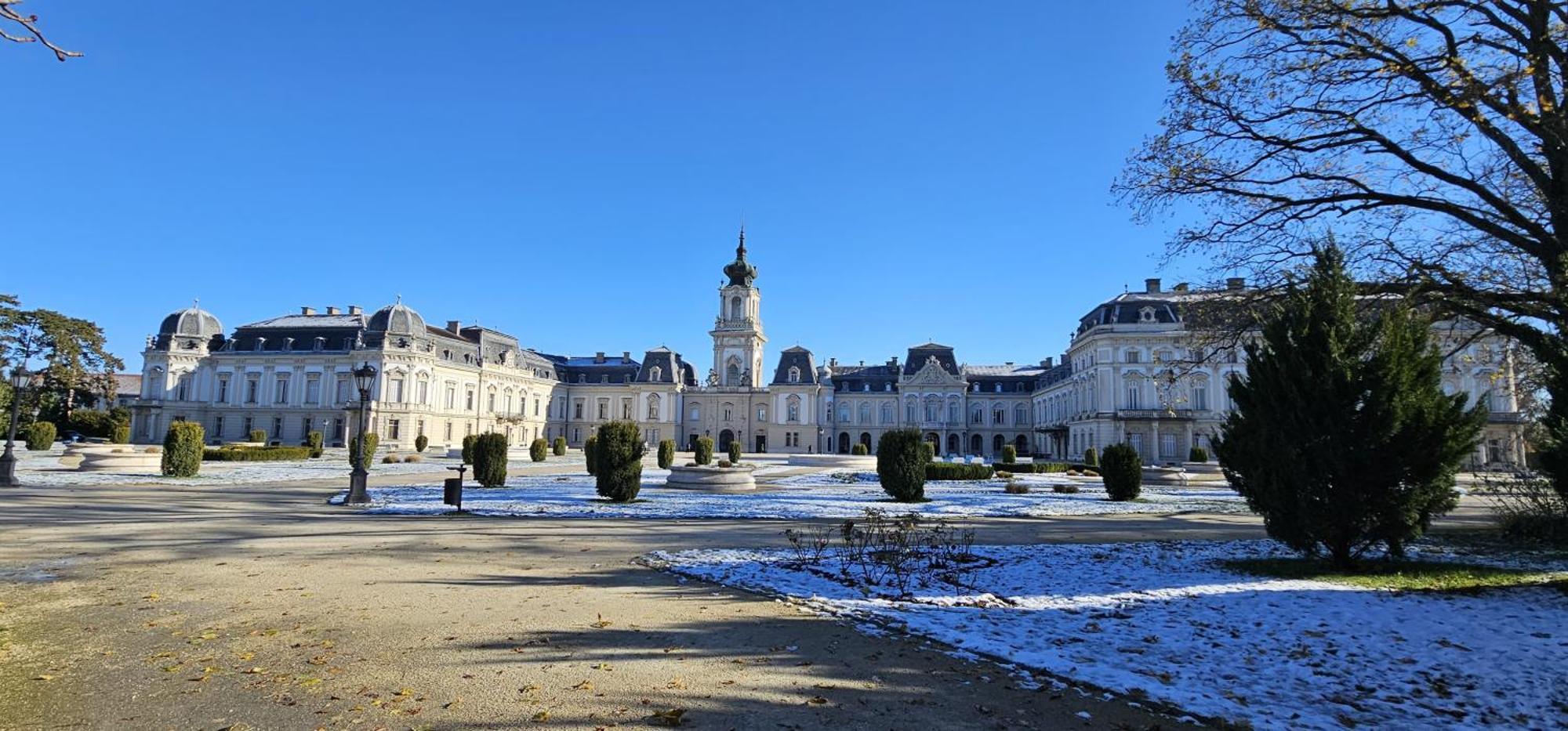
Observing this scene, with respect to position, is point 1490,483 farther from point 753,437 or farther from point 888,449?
point 753,437

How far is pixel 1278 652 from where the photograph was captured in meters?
5.73

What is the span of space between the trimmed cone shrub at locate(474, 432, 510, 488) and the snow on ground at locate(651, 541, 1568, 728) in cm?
1468

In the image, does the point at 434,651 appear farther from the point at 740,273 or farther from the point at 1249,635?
the point at 740,273

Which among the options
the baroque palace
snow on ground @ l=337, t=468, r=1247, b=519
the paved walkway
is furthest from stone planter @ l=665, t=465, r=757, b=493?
the baroque palace

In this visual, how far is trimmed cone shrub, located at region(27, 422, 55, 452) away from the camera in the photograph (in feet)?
127

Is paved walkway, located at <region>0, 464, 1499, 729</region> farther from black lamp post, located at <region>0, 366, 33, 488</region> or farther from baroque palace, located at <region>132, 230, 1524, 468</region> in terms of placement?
baroque palace, located at <region>132, 230, 1524, 468</region>

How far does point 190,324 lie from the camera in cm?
7044

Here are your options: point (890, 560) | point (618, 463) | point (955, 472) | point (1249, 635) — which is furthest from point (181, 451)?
point (1249, 635)

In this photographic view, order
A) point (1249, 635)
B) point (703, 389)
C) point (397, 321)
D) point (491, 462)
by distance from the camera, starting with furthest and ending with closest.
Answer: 1. point (703, 389)
2. point (397, 321)
3. point (491, 462)
4. point (1249, 635)

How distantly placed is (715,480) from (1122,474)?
38.3 ft

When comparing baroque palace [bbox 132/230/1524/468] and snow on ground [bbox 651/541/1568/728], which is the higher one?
baroque palace [bbox 132/230/1524/468]

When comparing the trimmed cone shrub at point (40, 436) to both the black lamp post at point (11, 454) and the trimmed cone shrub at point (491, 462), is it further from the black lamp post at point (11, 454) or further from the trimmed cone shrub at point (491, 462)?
the trimmed cone shrub at point (491, 462)

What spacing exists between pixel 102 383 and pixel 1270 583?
75.6m

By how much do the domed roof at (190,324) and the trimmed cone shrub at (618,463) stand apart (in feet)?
236
